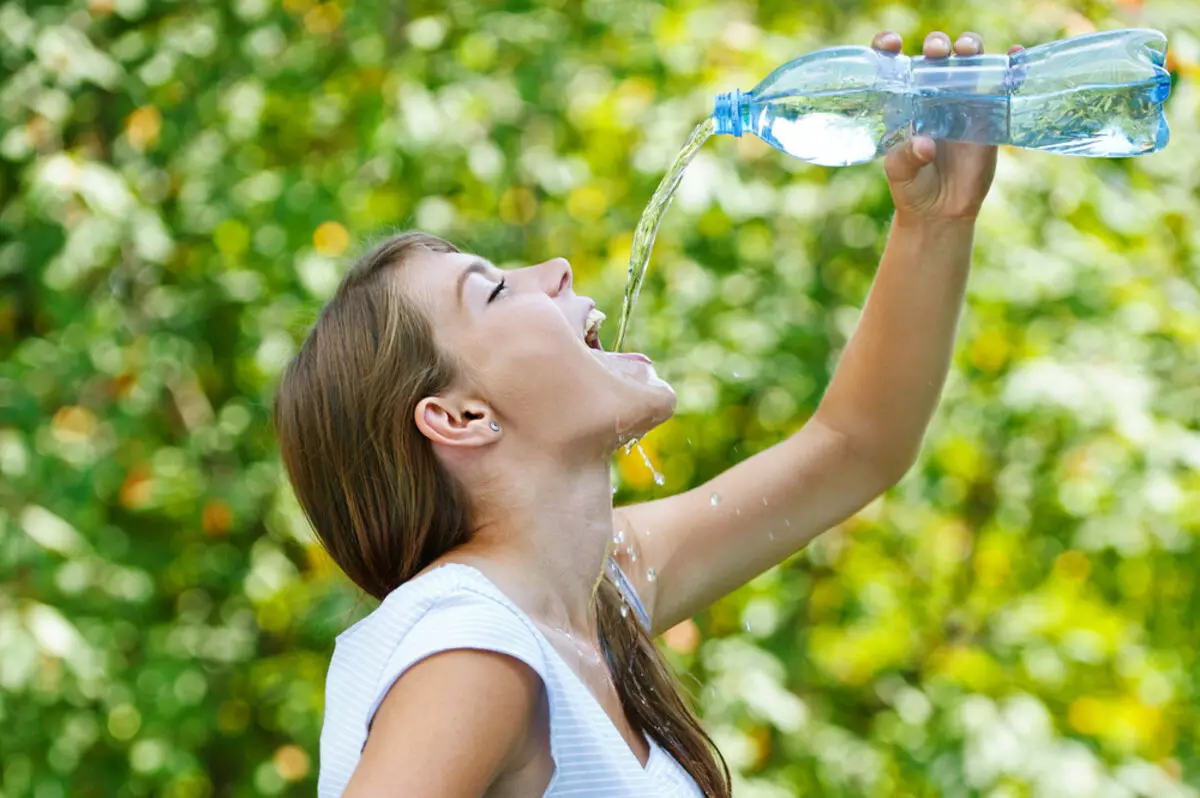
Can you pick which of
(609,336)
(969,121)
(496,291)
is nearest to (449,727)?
(496,291)

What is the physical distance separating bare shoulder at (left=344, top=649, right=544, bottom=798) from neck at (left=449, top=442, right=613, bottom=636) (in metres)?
0.21

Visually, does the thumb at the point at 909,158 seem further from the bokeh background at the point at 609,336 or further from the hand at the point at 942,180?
the bokeh background at the point at 609,336

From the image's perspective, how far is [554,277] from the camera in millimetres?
1732

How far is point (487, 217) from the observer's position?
3287mm

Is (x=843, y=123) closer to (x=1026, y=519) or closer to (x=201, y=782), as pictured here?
(x=1026, y=519)

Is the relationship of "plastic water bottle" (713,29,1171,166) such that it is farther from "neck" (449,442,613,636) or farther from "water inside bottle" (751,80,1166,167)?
"neck" (449,442,613,636)

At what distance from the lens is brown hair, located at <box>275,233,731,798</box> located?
1.62m

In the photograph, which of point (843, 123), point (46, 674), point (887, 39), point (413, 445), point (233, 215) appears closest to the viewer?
point (413, 445)

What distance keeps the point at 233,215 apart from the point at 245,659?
0.99m

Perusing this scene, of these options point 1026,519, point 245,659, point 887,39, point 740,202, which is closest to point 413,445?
point 887,39

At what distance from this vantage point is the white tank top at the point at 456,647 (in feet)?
4.48

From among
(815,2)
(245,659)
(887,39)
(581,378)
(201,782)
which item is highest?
(887,39)

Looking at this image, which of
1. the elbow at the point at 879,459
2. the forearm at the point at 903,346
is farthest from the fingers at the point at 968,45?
the elbow at the point at 879,459

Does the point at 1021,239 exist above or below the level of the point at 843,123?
below
